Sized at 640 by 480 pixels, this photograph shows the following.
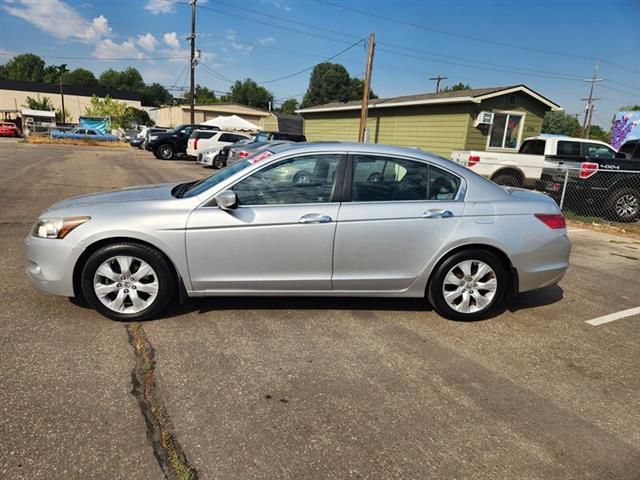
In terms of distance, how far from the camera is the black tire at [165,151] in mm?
21822

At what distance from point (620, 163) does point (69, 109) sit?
90511mm

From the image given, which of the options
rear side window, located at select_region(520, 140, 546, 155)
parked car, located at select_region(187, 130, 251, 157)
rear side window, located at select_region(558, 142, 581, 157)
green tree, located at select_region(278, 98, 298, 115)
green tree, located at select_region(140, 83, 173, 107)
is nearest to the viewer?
rear side window, located at select_region(558, 142, 581, 157)

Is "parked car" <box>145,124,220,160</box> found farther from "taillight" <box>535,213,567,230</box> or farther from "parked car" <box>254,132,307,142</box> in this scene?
Answer: "taillight" <box>535,213,567,230</box>

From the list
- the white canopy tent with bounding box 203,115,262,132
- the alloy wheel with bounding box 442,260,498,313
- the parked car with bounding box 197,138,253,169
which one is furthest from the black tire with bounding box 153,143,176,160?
the alloy wheel with bounding box 442,260,498,313

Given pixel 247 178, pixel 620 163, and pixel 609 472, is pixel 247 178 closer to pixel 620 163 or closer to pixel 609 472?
pixel 609 472

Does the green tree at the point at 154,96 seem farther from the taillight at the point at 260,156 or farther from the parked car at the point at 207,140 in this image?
the taillight at the point at 260,156

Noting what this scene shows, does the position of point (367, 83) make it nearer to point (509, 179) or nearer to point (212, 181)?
point (509, 179)

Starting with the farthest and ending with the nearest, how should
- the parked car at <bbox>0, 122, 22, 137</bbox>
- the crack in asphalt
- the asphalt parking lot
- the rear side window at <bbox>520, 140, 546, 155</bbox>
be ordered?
the parked car at <bbox>0, 122, 22, 137</bbox> → the rear side window at <bbox>520, 140, 546, 155</bbox> → the asphalt parking lot → the crack in asphalt

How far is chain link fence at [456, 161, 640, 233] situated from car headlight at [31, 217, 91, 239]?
31.1 feet

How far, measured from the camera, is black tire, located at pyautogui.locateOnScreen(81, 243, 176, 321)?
3545mm

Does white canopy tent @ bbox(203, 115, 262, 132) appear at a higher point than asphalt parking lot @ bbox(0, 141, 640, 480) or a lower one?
higher

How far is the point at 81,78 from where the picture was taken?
425ft

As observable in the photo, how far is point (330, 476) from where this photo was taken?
2.19 meters

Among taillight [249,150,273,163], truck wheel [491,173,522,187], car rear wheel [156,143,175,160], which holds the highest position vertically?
taillight [249,150,273,163]
